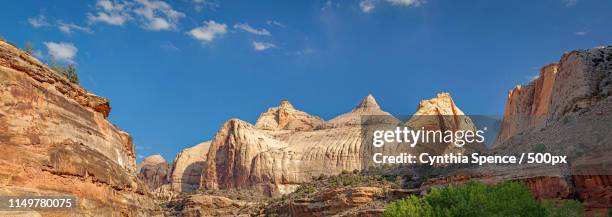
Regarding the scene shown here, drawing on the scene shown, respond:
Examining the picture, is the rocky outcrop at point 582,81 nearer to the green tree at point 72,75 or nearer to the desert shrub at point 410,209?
the desert shrub at point 410,209

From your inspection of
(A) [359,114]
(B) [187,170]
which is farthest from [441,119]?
(B) [187,170]

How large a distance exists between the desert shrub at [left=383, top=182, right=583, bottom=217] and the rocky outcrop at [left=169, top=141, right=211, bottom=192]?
79574 mm

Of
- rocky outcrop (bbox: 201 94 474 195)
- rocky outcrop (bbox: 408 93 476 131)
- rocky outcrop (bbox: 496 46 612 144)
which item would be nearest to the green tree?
rocky outcrop (bbox: 496 46 612 144)

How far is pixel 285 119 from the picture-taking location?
126 meters

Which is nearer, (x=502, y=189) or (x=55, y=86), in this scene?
(x=55, y=86)

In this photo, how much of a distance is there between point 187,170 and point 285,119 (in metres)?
24.9

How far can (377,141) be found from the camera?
310 feet

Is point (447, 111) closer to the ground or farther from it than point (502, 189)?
farther from it

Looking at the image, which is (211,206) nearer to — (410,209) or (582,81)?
(582,81)

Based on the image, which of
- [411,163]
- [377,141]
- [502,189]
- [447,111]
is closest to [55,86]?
[502,189]

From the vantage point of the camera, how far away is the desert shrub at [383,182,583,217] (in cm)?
2684

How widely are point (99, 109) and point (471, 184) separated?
59.4 feet

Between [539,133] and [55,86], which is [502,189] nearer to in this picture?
[55,86]

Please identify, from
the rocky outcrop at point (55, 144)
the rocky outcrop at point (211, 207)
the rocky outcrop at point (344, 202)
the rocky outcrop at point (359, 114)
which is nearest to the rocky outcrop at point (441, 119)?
the rocky outcrop at point (359, 114)
